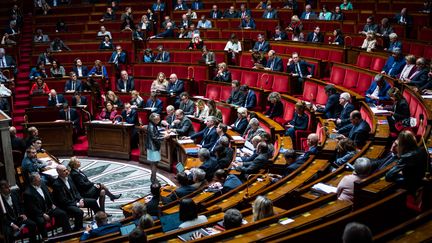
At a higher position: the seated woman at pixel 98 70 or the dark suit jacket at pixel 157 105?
the seated woman at pixel 98 70

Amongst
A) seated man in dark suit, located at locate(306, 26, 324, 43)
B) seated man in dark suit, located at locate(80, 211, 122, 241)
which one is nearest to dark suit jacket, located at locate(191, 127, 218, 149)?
seated man in dark suit, located at locate(80, 211, 122, 241)

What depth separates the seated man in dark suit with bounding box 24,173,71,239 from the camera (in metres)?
6.54

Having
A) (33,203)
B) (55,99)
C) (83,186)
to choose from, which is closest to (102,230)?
(33,203)

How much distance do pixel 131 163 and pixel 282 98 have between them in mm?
2703

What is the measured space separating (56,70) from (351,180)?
833 cm

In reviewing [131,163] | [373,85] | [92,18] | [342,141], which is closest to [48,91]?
[131,163]

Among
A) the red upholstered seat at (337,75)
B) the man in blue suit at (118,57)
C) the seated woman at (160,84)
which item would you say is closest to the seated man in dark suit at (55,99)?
the seated woman at (160,84)

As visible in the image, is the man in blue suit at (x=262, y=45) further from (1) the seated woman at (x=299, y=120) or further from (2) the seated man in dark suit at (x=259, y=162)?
(2) the seated man in dark suit at (x=259, y=162)

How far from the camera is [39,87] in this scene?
36.3 feet

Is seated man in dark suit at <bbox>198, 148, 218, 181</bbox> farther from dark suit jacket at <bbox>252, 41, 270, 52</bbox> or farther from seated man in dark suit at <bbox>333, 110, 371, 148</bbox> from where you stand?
dark suit jacket at <bbox>252, 41, 270, 52</bbox>

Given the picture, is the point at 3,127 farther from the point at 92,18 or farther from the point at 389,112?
the point at 92,18

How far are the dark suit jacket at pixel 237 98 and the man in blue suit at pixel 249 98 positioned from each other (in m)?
0.06

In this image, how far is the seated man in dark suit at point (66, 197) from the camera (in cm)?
687

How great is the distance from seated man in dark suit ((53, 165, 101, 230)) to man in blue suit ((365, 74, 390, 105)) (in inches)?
155
